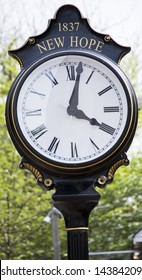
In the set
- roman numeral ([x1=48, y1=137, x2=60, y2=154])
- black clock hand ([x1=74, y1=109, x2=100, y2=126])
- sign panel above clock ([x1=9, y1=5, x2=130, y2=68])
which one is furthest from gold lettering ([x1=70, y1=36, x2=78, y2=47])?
roman numeral ([x1=48, y1=137, x2=60, y2=154])

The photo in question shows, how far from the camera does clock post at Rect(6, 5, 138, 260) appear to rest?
365cm

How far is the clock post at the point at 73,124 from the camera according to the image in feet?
12.0

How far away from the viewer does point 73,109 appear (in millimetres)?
3693


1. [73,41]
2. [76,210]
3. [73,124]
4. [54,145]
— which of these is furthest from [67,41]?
[76,210]

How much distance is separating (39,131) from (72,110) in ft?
0.64

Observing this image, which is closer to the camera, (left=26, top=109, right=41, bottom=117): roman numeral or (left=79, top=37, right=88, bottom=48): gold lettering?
(left=26, top=109, right=41, bottom=117): roman numeral

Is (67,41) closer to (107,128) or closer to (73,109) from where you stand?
(73,109)

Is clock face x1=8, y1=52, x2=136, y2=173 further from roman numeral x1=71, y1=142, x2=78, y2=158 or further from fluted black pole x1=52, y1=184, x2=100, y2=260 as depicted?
fluted black pole x1=52, y1=184, x2=100, y2=260

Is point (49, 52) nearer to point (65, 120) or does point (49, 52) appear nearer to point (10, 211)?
point (65, 120)

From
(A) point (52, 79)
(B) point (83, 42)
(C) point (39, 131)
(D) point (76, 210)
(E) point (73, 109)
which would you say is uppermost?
(B) point (83, 42)

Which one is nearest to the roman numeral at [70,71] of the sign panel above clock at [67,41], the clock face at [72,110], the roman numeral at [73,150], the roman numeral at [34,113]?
the clock face at [72,110]

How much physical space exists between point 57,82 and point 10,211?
7.69 metres

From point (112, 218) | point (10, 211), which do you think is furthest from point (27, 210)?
point (112, 218)
